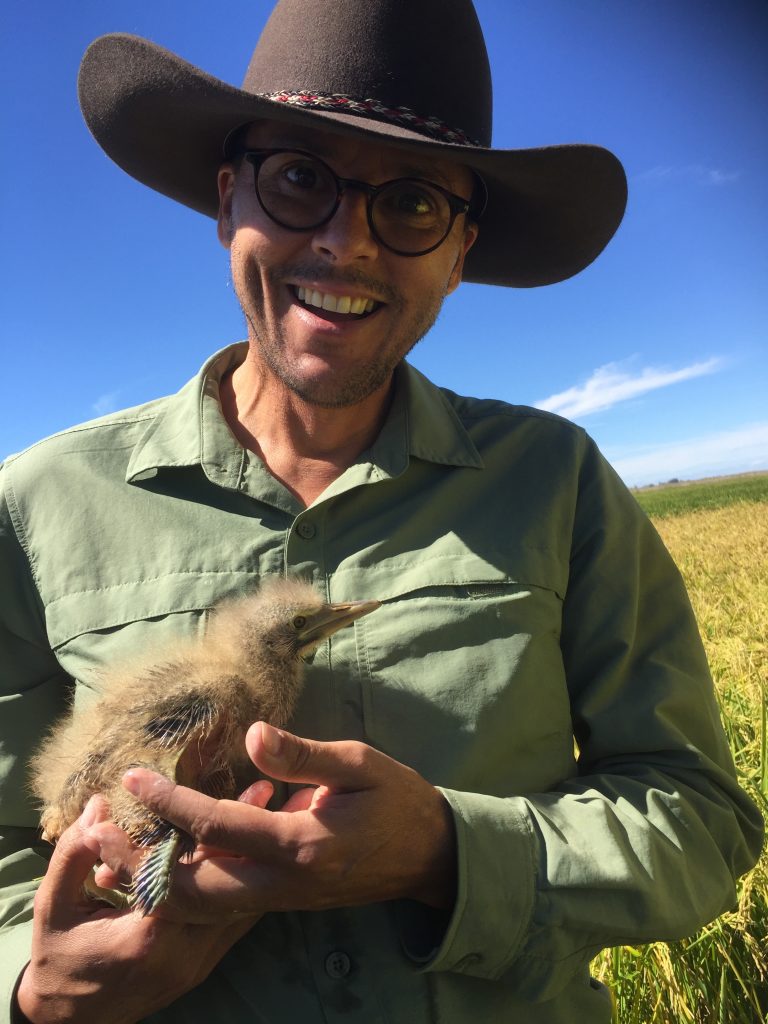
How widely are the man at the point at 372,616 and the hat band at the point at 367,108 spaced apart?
1 cm

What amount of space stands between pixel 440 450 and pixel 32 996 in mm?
1791

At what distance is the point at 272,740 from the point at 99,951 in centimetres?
70

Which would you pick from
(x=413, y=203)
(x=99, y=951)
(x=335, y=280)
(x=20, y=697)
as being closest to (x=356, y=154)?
(x=413, y=203)

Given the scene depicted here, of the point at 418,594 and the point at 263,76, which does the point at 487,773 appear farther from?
the point at 263,76

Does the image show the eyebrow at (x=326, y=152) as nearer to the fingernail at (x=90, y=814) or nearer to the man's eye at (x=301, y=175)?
the man's eye at (x=301, y=175)

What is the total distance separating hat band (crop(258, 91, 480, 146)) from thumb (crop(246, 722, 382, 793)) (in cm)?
174

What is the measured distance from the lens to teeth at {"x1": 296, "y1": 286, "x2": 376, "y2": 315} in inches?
93.0

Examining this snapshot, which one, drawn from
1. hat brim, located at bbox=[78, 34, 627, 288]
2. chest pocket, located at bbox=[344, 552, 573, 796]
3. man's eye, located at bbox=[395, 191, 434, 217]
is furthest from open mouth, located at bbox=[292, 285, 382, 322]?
A: chest pocket, located at bbox=[344, 552, 573, 796]

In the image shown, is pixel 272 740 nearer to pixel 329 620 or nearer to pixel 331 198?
pixel 329 620

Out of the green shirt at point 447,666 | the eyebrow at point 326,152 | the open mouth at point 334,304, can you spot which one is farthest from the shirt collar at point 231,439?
the eyebrow at point 326,152

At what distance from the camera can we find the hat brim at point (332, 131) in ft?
7.45

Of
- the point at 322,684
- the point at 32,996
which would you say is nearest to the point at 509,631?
the point at 322,684

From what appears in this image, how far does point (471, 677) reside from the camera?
6.88 feet

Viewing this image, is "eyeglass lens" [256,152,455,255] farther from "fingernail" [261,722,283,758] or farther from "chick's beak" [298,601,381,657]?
"fingernail" [261,722,283,758]
